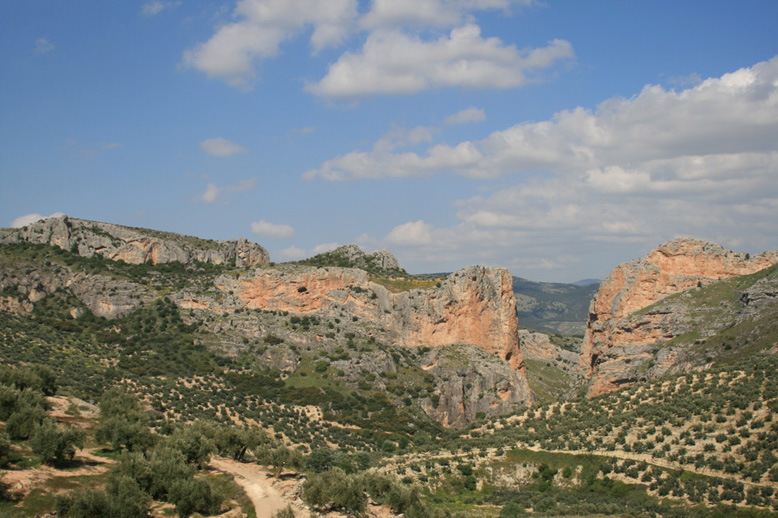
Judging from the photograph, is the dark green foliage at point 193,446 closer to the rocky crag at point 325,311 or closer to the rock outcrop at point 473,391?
the rocky crag at point 325,311

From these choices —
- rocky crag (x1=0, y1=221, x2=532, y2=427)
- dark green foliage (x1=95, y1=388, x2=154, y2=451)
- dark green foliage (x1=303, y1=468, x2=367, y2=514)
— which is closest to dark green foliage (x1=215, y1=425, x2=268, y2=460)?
dark green foliage (x1=95, y1=388, x2=154, y2=451)

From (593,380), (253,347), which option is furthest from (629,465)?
(253,347)

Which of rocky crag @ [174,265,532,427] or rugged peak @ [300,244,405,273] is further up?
rugged peak @ [300,244,405,273]

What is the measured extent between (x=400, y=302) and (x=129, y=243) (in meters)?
48.9

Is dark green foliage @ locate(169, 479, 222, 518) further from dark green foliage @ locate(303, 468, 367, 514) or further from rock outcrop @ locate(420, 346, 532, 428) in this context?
rock outcrop @ locate(420, 346, 532, 428)

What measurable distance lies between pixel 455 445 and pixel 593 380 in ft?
66.6

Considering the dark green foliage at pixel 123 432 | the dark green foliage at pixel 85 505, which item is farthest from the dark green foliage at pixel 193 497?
the dark green foliage at pixel 123 432

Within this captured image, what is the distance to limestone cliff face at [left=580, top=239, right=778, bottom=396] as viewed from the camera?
6906cm

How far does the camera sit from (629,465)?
43469 millimetres

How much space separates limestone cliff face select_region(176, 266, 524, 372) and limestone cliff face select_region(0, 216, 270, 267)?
17.1 metres

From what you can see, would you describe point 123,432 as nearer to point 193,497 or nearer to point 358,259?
point 193,497

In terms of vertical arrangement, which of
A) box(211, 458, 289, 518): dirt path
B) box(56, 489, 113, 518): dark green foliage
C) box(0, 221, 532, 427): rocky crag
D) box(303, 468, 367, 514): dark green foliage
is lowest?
box(211, 458, 289, 518): dirt path

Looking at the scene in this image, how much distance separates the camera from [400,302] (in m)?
96.9

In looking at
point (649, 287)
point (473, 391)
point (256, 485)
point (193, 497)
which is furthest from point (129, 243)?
point (193, 497)
